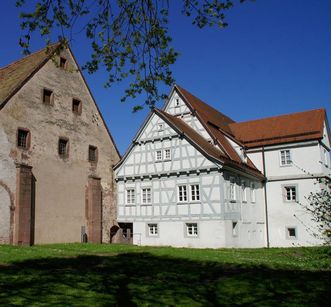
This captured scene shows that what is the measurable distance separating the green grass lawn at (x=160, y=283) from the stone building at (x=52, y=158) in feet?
26.8

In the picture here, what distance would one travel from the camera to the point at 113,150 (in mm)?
32406

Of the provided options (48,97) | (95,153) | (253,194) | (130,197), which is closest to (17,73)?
(48,97)

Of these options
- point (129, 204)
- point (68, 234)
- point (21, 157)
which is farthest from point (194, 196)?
point (21, 157)

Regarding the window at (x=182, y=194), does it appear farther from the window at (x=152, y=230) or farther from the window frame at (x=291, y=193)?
the window frame at (x=291, y=193)

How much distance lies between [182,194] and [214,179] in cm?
270

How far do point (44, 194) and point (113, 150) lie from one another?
8.28 metres

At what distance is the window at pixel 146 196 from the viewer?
29166 millimetres

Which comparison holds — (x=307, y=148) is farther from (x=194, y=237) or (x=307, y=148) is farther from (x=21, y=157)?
(x=21, y=157)

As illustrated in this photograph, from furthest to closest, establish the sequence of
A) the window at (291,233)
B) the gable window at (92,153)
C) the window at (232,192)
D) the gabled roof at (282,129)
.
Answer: the gabled roof at (282,129) < the window at (291,233) < the gable window at (92,153) < the window at (232,192)

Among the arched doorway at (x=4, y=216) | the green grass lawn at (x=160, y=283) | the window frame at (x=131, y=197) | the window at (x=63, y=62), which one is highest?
the window at (x=63, y=62)

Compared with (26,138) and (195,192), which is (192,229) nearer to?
(195,192)

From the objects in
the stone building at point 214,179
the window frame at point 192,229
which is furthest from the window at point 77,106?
the window frame at point 192,229

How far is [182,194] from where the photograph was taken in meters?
27.5

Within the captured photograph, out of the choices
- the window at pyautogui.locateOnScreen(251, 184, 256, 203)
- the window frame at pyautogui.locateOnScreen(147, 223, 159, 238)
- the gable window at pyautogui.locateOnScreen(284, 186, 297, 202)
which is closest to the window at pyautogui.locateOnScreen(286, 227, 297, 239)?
the gable window at pyautogui.locateOnScreen(284, 186, 297, 202)
